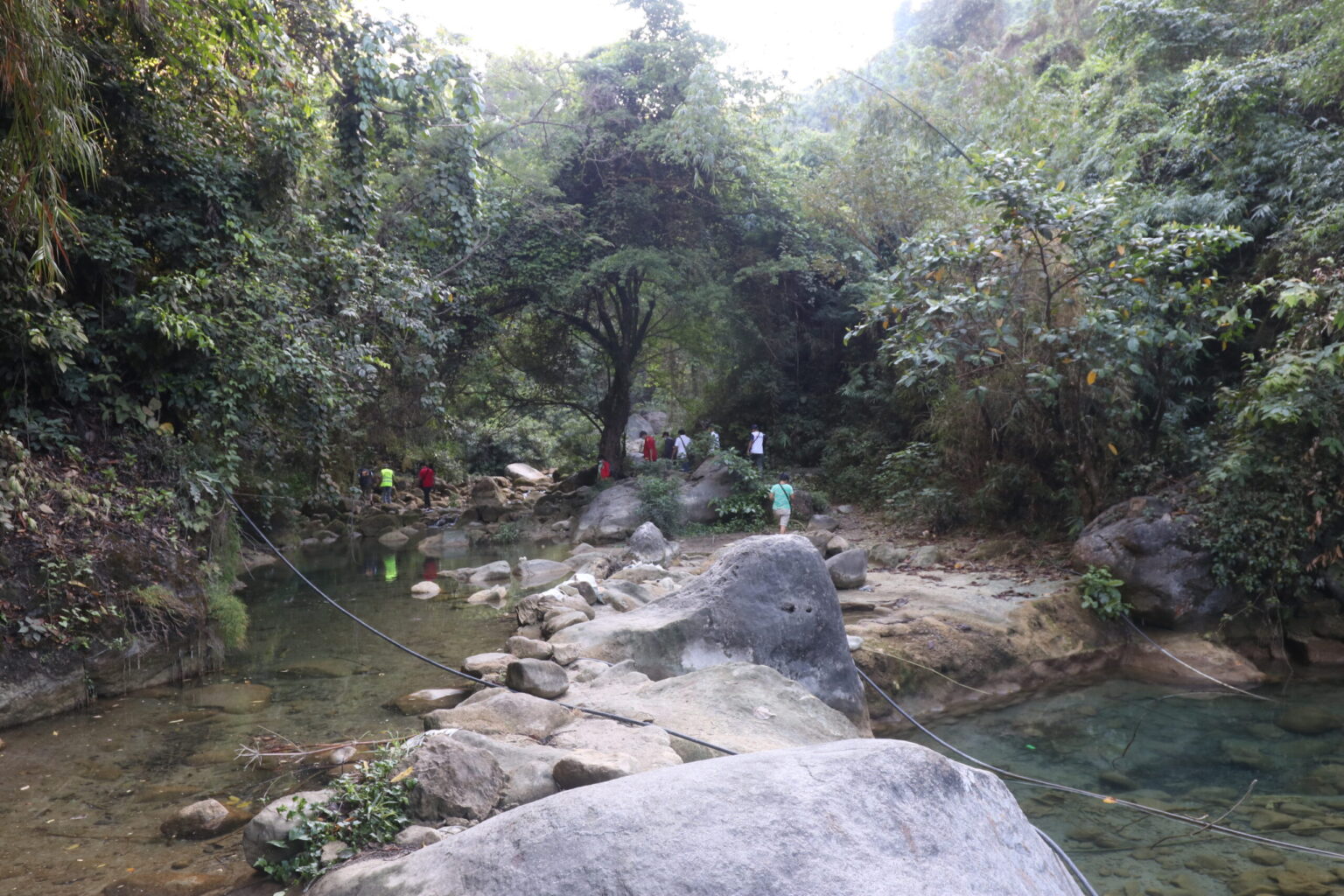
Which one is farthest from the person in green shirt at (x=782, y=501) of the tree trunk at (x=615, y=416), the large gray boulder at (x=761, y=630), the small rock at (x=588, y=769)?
the small rock at (x=588, y=769)

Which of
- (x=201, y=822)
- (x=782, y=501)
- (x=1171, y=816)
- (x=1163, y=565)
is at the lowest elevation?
(x=1171, y=816)

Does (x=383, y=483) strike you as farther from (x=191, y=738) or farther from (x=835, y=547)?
(x=191, y=738)

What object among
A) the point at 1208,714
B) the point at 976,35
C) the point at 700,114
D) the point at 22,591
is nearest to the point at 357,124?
the point at 22,591

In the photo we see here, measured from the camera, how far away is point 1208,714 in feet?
22.8

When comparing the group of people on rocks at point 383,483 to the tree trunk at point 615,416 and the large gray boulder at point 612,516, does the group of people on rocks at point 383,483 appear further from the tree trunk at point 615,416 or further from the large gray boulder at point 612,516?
the large gray boulder at point 612,516

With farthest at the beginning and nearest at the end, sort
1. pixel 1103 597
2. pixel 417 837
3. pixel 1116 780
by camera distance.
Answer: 1. pixel 1103 597
2. pixel 1116 780
3. pixel 417 837

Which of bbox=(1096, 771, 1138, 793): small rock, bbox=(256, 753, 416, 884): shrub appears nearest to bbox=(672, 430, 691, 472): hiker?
bbox=(1096, 771, 1138, 793): small rock

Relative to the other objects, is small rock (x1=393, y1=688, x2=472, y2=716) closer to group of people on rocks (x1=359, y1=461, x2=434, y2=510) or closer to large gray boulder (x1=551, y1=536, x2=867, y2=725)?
large gray boulder (x1=551, y1=536, x2=867, y2=725)

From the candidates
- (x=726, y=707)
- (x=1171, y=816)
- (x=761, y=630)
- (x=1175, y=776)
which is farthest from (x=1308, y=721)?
(x=726, y=707)

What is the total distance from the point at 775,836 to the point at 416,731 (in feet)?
12.6

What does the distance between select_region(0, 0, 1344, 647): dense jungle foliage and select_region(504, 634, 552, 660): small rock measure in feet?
10.5

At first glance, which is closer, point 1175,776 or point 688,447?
point 1175,776

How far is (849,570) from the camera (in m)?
9.27

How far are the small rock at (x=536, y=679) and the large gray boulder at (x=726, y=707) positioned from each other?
10 cm
